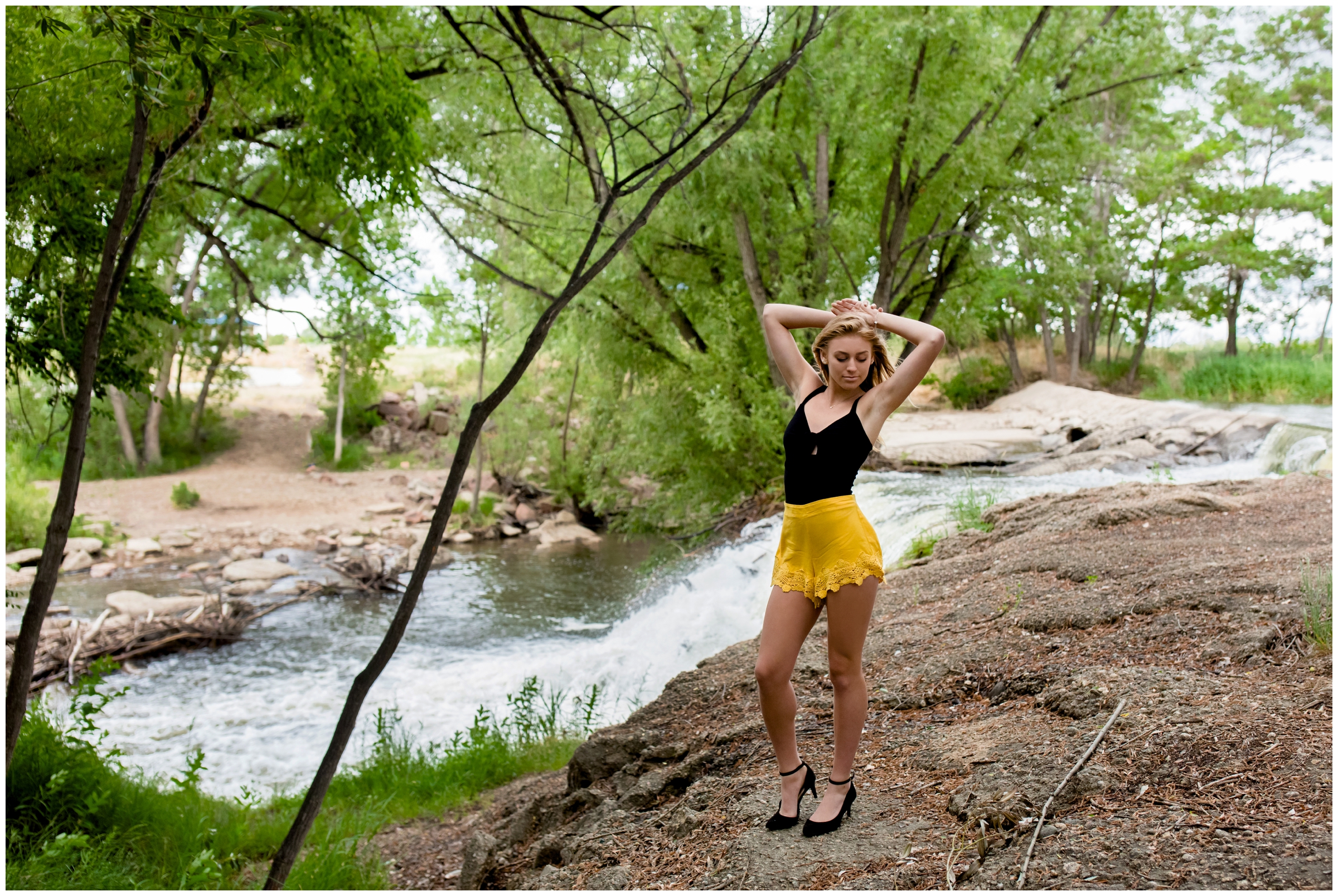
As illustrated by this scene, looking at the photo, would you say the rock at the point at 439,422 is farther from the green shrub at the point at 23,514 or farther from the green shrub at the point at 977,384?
the green shrub at the point at 977,384

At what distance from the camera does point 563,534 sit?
1658 centimetres

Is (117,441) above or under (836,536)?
above

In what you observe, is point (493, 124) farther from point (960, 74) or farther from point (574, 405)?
point (574, 405)

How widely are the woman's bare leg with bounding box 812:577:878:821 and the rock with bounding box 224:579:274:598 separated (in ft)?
36.5

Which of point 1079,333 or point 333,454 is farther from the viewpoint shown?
point 1079,333

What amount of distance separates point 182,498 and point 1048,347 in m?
19.2

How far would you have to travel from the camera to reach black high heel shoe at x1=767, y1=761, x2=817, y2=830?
285 centimetres

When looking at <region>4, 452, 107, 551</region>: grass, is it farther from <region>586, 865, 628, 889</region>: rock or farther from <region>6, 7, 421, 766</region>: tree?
<region>586, 865, 628, 889</region>: rock

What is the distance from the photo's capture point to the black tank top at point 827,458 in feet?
8.82

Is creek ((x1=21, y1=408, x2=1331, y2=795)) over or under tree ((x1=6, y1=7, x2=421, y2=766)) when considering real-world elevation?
under

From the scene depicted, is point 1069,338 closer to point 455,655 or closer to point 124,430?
point 455,655

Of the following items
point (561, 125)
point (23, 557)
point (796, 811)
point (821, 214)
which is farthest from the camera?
point (23, 557)

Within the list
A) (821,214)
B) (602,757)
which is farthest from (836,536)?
(821,214)

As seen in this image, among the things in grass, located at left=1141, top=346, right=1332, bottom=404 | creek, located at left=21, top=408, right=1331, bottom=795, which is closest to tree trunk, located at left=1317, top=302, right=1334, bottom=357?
grass, located at left=1141, top=346, right=1332, bottom=404
